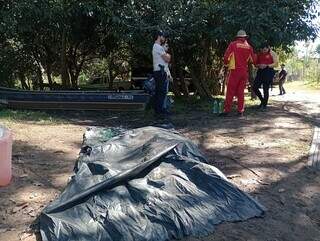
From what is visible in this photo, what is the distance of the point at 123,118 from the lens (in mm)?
10461

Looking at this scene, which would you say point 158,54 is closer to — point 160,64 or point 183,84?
point 160,64

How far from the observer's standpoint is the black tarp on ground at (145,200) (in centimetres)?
388

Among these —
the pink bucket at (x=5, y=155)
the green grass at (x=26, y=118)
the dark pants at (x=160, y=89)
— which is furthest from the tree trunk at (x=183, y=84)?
the pink bucket at (x=5, y=155)

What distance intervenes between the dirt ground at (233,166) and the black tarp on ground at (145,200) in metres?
0.18

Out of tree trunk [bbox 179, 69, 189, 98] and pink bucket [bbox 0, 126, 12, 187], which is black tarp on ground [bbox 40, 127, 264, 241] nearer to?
pink bucket [bbox 0, 126, 12, 187]

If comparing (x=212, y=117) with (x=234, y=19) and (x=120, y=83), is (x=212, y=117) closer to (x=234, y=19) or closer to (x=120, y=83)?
(x=234, y=19)

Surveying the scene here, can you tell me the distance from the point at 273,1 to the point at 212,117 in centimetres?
336

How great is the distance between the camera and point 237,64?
31.9 ft

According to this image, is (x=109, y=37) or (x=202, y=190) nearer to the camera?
(x=202, y=190)

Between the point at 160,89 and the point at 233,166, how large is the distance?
3.66 meters

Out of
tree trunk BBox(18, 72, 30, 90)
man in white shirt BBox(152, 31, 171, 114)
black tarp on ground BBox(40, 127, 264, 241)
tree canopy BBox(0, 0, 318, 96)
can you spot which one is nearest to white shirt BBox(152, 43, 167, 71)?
man in white shirt BBox(152, 31, 171, 114)

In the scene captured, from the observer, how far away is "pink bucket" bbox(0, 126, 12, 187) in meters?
4.73

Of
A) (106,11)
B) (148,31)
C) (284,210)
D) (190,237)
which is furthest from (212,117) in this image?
(190,237)

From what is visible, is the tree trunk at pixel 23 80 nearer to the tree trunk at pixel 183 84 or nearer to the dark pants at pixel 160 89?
the tree trunk at pixel 183 84
